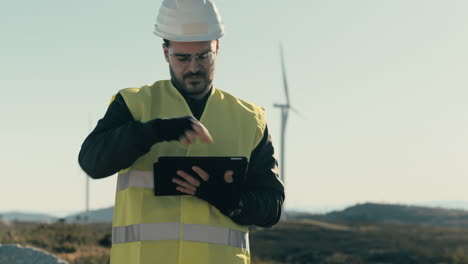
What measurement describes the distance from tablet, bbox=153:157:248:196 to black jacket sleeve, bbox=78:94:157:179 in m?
0.11

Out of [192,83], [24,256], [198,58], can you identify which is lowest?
[24,256]

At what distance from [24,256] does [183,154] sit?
8731 millimetres

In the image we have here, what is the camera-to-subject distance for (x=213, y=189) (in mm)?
3621

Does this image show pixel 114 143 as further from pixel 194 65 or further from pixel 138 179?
pixel 194 65

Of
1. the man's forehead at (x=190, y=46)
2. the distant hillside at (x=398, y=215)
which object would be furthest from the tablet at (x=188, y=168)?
the distant hillside at (x=398, y=215)

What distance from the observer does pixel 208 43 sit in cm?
380

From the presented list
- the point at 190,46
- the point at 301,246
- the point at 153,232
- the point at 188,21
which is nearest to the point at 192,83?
the point at 190,46

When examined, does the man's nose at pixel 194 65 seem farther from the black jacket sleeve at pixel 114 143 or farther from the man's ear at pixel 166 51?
the black jacket sleeve at pixel 114 143

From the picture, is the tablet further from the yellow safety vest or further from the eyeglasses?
the eyeglasses

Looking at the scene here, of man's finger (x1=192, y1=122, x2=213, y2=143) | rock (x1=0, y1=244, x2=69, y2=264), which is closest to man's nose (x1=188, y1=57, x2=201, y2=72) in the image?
man's finger (x1=192, y1=122, x2=213, y2=143)

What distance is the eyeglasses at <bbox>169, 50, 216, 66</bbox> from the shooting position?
3.76m

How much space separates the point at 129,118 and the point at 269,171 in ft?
2.47

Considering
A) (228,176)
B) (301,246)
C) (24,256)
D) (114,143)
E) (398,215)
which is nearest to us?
(114,143)

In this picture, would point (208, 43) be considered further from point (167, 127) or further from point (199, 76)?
point (167, 127)
